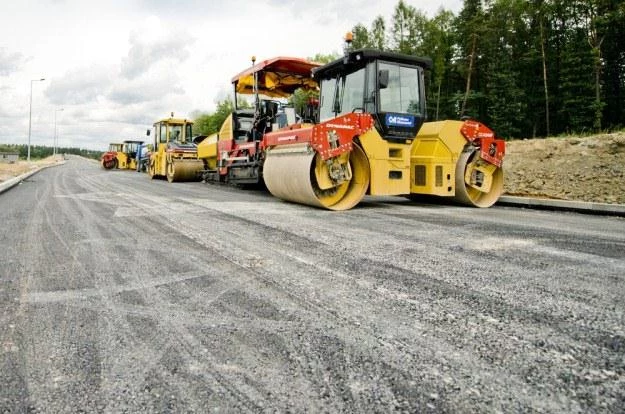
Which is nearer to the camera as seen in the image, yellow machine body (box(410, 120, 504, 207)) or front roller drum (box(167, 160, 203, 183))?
yellow machine body (box(410, 120, 504, 207))

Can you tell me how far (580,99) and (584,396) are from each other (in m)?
32.3

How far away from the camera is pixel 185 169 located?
15.6 meters

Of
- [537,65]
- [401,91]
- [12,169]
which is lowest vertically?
[12,169]

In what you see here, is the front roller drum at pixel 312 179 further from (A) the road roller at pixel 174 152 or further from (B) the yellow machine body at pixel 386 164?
(A) the road roller at pixel 174 152

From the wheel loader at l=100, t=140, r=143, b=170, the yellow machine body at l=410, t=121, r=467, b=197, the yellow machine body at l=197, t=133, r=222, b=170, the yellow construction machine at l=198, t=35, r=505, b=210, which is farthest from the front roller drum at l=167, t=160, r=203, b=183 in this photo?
the wheel loader at l=100, t=140, r=143, b=170

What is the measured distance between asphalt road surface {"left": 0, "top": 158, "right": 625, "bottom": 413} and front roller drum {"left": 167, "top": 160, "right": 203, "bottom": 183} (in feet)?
37.4

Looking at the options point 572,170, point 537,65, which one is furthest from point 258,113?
point 537,65

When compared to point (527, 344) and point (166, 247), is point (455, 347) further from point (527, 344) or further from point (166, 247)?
point (166, 247)

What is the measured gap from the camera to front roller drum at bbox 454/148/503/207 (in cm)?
777

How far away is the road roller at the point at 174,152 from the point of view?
51.3ft

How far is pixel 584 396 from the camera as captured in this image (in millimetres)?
1514

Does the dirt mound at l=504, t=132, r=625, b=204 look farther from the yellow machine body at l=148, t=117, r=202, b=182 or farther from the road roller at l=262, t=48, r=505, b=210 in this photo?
the yellow machine body at l=148, t=117, r=202, b=182

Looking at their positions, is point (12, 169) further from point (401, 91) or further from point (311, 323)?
point (311, 323)

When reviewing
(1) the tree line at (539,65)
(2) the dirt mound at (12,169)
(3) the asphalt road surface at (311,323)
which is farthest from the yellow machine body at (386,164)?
(1) the tree line at (539,65)
